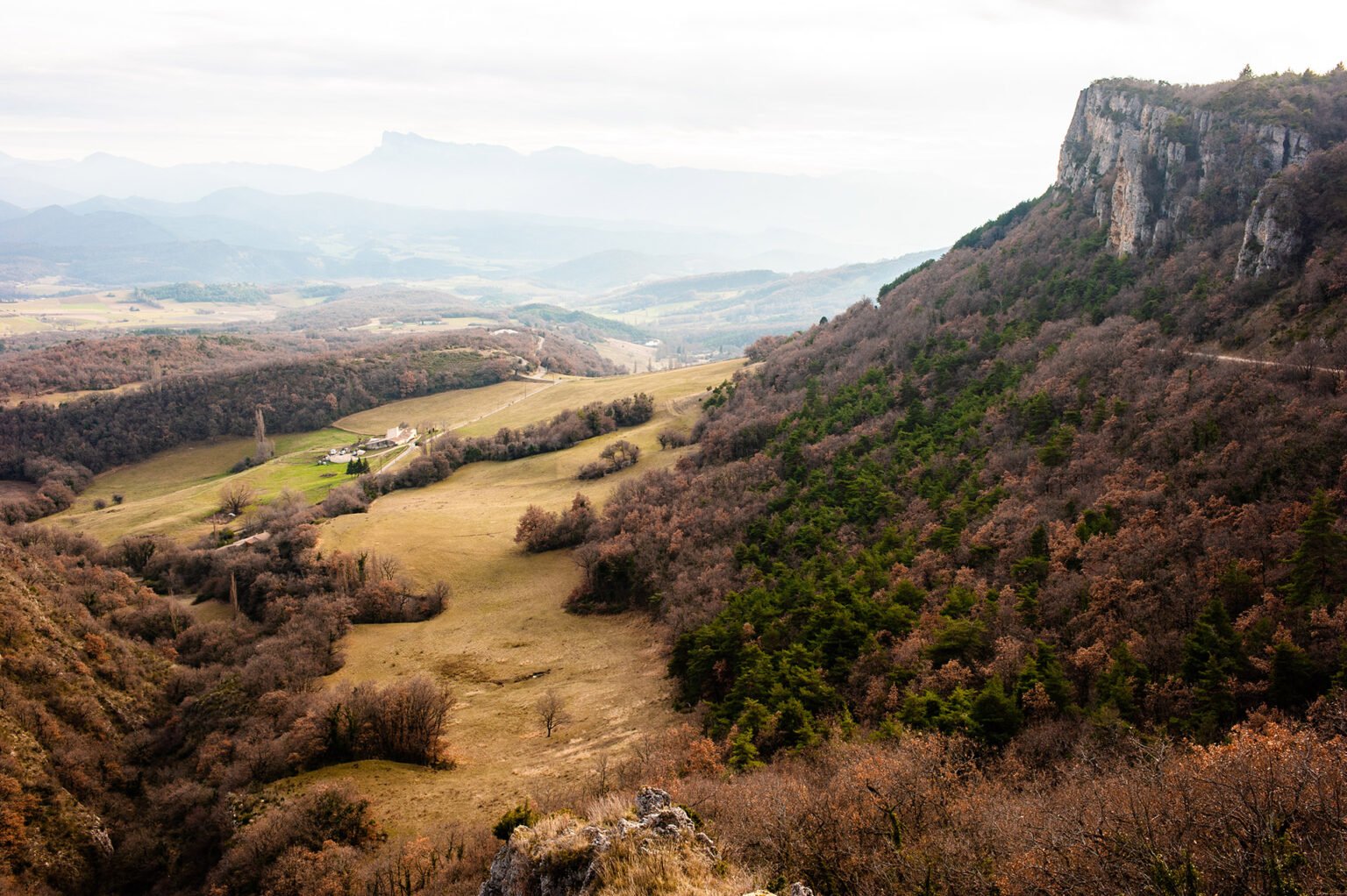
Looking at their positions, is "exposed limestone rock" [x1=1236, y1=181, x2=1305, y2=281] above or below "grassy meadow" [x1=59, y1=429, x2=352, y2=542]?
above

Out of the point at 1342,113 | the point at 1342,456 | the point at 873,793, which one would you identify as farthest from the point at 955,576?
the point at 1342,113

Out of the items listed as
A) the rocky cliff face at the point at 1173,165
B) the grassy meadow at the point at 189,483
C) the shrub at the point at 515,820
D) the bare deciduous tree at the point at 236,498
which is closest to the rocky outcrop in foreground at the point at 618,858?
the shrub at the point at 515,820

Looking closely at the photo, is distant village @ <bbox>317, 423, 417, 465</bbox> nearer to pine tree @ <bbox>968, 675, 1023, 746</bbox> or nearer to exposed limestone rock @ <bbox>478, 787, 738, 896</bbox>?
exposed limestone rock @ <bbox>478, 787, 738, 896</bbox>

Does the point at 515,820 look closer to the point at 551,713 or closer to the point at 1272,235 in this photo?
the point at 551,713

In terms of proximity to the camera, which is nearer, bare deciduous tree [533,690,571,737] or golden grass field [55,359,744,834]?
golden grass field [55,359,744,834]

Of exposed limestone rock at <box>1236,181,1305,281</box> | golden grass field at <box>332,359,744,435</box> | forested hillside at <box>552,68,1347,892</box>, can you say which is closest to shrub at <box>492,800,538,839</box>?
forested hillside at <box>552,68,1347,892</box>

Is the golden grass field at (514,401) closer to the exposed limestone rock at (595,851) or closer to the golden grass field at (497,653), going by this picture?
the golden grass field at (497,653)

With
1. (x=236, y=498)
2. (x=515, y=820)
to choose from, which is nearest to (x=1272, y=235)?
(x=515, y=820)
